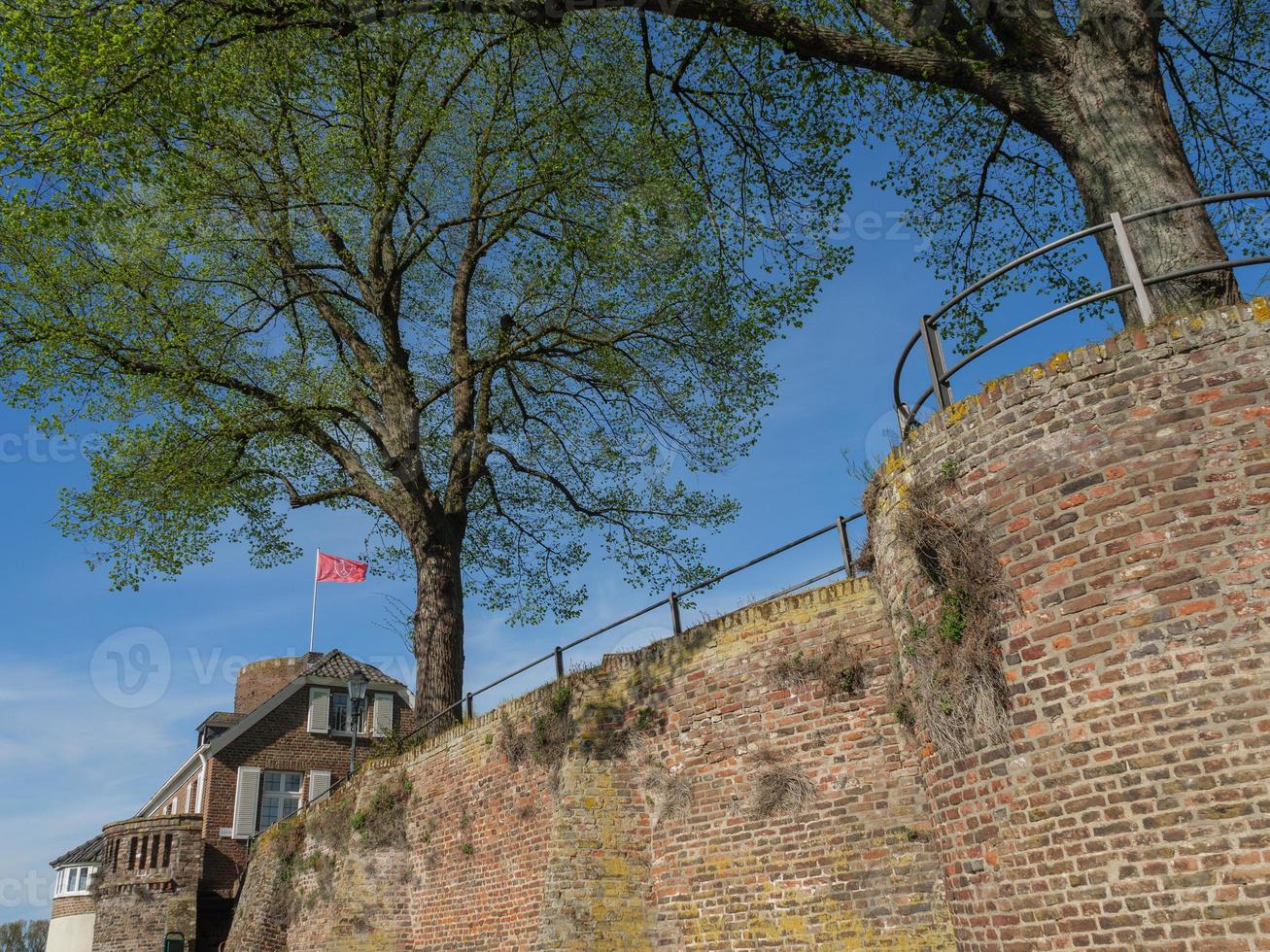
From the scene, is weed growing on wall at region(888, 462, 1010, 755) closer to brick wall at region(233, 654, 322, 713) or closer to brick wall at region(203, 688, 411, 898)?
brick wall at region(203, 688, 411, 898)

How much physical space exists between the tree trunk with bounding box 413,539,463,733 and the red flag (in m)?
12.2

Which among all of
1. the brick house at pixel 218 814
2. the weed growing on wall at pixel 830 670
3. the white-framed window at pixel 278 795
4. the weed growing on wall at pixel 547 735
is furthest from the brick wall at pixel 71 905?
the weed growing on wall at pixel 830 670

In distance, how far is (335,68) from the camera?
15.2 meters

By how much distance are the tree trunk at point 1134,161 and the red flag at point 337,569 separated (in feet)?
80.9

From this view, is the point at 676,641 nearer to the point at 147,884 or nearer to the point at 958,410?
the point at 958,410

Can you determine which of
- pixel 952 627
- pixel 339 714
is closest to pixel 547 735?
pixel 952 627

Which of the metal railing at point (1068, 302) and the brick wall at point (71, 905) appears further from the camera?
the brick wall at point (71, 905)

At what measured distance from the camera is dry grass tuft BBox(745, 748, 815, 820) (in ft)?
33.5

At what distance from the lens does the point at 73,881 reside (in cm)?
3112

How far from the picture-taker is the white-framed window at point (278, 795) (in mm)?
31516

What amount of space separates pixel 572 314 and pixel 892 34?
373 inches

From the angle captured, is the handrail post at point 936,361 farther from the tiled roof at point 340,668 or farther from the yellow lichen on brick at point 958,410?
the tiled roof at point 340,668

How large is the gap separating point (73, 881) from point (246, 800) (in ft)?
19.4

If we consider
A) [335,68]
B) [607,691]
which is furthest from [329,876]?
[335,68]
